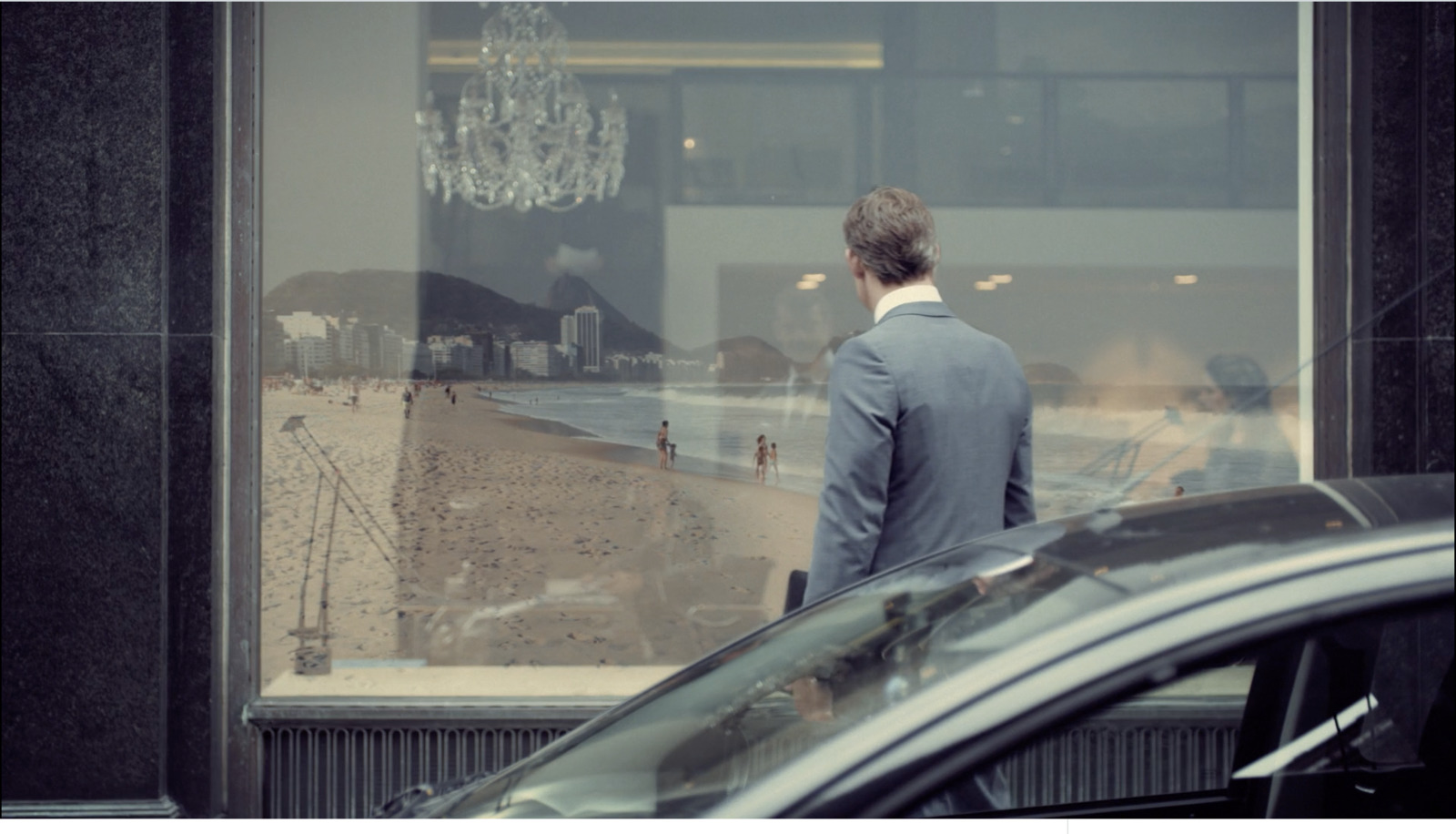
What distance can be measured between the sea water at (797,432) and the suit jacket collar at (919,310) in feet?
6.68

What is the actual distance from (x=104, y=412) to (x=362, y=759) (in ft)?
5.20

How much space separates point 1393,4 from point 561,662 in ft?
13.2

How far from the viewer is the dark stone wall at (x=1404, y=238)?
13.9ft

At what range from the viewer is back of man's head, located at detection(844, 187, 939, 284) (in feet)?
8.42

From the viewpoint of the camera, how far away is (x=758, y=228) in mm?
4668

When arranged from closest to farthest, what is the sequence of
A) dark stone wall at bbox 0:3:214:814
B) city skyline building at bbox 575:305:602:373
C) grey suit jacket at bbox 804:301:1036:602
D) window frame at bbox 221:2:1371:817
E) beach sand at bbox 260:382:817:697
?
grey suit jacket at bbox 804:301:1036:602
dark stone wall at bbox 0:3:214:814
window frame at bbox 221:2:1371:817
beach sand at bbox 260:382:817:697
city skyline building at bbox 575:305:602:373

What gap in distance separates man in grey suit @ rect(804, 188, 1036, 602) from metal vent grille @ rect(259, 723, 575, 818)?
7.61 ft

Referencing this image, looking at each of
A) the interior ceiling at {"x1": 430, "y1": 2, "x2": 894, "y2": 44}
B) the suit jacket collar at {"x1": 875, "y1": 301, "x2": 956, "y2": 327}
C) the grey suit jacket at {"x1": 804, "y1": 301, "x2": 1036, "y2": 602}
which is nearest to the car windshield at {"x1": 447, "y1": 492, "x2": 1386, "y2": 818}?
the grey suit jacket at {"x1": 804, "y1": 301, "x2": 1036, "y2": 602}

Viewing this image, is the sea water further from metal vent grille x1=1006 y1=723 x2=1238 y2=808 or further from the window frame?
metal vent grille x1=1006 y1=723 x2=1238 y2=808

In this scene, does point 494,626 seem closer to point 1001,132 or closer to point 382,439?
point 382,439

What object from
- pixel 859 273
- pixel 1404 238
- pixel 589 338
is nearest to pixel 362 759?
pixel 589 338

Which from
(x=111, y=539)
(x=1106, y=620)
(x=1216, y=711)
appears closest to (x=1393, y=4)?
(x=1216, y=711)

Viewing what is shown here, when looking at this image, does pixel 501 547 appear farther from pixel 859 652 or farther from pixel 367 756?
pixel 859 652

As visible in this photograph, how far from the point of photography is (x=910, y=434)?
242cm
